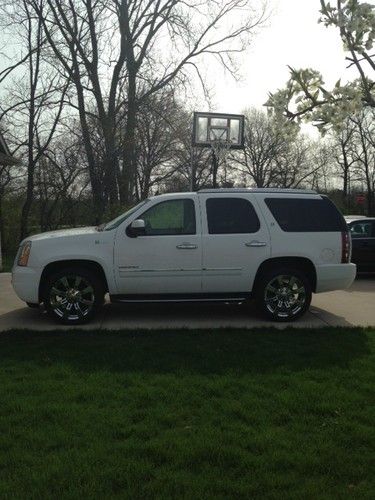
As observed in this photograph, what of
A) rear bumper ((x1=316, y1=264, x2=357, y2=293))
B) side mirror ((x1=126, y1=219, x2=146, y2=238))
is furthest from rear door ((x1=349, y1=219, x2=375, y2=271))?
side mirror ((x1=126, y1=219, x2=146, y2=238))

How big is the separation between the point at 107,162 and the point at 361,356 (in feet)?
58.7

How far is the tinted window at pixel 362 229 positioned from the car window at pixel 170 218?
6.93 metres

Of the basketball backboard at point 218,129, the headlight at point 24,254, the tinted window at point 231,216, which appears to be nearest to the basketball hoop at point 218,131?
the basketball backboard at point 218,129

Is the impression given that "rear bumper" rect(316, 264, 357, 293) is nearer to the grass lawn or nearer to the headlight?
the grass lawn

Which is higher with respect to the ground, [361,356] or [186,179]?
[186,179]

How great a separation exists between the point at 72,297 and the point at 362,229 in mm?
8499

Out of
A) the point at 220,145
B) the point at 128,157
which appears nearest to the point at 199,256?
the point at 128,157

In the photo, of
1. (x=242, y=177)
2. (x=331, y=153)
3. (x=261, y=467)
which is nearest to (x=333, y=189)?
(x=331, y=153)

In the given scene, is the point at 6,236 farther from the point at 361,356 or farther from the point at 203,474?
the point at 203,474

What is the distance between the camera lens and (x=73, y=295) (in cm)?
748

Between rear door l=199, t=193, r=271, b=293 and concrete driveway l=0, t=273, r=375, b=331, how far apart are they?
56 centimetres

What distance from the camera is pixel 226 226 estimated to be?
7688mm

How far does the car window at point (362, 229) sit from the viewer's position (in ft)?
43.2

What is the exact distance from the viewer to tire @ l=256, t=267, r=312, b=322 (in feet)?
25.1
